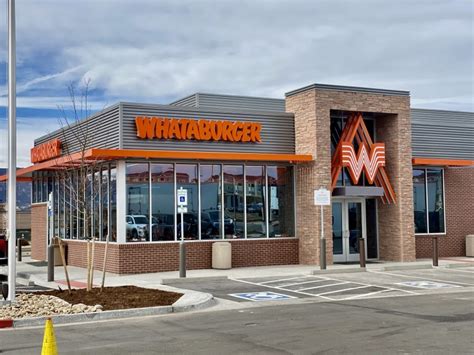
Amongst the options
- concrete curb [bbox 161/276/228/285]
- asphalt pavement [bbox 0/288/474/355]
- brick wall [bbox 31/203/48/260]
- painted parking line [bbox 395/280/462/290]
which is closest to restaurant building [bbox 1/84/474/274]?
brick wall [bbox 31/203/48/260]

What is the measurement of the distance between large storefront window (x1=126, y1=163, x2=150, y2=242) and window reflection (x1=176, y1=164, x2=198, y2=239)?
3.95ft

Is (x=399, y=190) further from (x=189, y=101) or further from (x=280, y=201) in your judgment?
(x=189, y=101)

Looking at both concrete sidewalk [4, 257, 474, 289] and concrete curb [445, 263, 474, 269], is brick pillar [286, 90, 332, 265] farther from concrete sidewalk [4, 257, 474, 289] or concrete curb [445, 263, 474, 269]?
concrete curb [445, 263, 474, 269]

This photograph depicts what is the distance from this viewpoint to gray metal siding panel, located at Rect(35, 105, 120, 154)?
2228cm

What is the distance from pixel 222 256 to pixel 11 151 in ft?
32.6

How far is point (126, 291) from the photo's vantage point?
1658 cm

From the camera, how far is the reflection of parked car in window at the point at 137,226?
22094 mm

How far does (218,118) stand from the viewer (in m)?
23.6

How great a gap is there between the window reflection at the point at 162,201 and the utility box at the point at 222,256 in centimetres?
159

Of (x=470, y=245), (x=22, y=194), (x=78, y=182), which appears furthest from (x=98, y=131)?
(x=22, y=194)

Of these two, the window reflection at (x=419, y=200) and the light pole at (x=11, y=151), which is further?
the window reflection at (x=419, y=200)

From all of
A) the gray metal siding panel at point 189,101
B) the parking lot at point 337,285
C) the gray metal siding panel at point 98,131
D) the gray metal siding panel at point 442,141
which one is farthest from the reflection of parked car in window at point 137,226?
the gray metal siding panel at point 442,141

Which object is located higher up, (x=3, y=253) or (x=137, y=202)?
(x=137, y=202)

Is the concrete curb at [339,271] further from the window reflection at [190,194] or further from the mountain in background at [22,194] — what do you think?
the mountain in background at [22,194]
